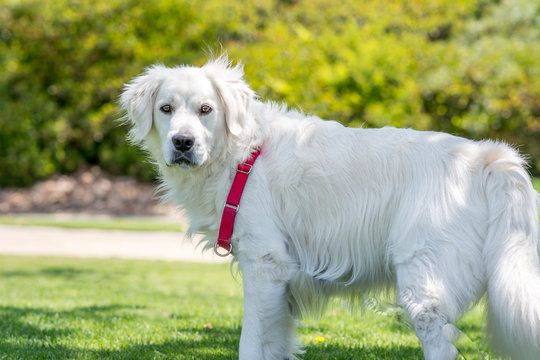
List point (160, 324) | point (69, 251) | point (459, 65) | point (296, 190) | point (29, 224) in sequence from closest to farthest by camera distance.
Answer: point (296, 190), point (160, 324), point (69, 251), point (29, 224), point (459, 65)

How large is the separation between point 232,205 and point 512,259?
1635 millimetres

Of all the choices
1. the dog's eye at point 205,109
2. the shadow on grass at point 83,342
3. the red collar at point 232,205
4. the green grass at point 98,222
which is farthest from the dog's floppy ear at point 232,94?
the green grass at point 98,222

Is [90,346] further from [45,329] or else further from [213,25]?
[213,25]

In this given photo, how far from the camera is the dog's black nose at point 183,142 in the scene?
3934 mm

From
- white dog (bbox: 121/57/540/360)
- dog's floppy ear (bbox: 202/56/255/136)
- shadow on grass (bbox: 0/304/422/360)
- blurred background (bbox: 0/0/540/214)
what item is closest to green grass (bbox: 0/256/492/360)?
shadow on grass (bbox: 0/304/422/360)

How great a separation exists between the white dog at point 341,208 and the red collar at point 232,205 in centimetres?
4

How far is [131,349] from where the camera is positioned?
15.0ft

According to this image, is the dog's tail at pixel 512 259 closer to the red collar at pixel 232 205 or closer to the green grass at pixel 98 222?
the red collar at pixel 232 205

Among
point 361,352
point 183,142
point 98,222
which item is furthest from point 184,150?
point 98,222

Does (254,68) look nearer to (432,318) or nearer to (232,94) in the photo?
(232,94)

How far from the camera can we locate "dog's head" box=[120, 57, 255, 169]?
398cm

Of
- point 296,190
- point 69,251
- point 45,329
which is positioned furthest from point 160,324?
point 69,251

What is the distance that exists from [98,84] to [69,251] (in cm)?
771

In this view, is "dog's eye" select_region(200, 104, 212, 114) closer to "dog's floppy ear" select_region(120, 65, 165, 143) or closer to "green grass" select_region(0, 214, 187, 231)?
"dog's floppy ear" select_region(120, 65, 165, 143)
